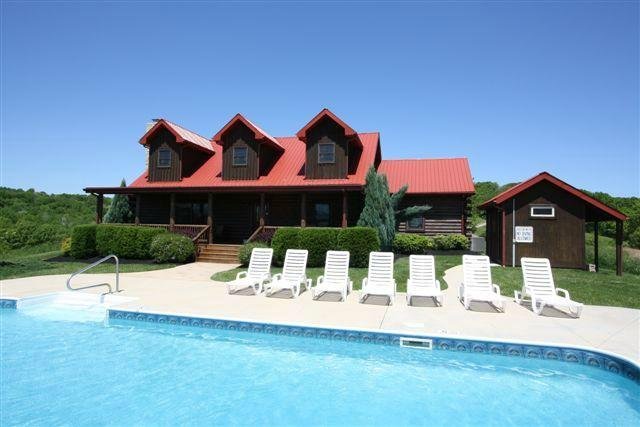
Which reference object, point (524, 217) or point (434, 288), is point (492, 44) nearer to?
point (524, 217)

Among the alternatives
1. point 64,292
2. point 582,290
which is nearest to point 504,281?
point 582,290

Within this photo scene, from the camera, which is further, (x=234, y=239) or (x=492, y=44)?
(x=234, y=239)

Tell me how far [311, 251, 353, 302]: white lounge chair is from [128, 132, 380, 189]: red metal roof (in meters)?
7.87

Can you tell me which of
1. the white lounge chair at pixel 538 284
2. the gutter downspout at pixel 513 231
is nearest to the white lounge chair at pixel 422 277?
the white lounge chair at pixel 538 284

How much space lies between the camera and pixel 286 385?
5992 millimetres

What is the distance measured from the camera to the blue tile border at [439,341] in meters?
6.23

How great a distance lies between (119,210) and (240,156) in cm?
845

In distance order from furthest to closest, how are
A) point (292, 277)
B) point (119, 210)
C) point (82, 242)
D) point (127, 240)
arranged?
1. point (119, 210)
2. point (82, 242)
3. point (127, 240)
4. point (292, 277)

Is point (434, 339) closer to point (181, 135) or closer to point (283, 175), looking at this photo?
point (283, 175)

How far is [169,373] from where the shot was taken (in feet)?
21.0

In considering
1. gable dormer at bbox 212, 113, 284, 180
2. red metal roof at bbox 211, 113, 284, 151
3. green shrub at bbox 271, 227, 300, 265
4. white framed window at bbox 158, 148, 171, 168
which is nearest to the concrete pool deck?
green shrub at bbox 271, 227, 300, 265

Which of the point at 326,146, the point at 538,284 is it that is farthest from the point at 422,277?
the point at 326,146

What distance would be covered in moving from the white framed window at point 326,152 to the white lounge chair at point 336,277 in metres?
9.53

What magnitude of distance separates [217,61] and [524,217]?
15491 millimetres
